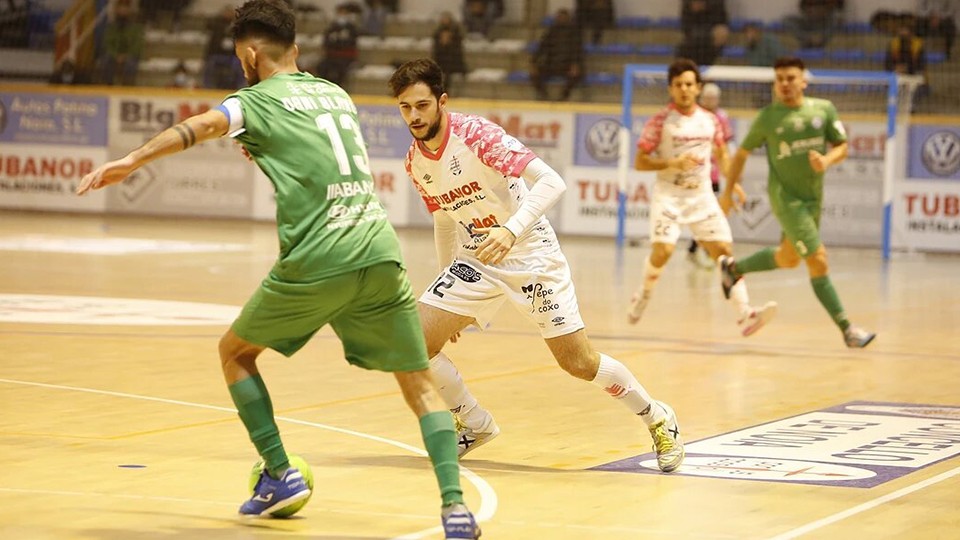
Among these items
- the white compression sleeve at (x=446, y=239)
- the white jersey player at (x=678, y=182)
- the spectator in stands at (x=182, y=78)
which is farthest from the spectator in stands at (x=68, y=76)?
the white compression sleeve at (x=446, y=239)

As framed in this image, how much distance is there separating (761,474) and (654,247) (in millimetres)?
6445

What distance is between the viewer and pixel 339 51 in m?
29.2

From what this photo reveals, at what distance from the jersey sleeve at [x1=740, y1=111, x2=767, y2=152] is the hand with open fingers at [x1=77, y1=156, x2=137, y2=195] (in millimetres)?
8631

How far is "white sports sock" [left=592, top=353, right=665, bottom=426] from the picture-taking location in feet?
24.7

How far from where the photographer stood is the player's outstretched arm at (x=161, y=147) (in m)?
5.34

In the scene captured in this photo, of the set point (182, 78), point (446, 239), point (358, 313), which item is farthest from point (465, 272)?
point (182, 78)

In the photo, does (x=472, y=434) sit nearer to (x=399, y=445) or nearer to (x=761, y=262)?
(x=399, y=445)

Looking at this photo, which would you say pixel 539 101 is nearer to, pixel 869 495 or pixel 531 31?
pixel 531 31

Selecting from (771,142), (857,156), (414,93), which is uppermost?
(414,93)

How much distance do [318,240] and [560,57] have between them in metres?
22.7

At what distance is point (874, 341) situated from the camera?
13.2 m

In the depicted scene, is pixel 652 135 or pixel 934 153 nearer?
pixel 652 135

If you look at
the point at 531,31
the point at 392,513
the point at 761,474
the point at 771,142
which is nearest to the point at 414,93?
the point at 392,513

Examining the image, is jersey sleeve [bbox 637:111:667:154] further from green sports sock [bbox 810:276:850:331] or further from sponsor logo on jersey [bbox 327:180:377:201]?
sponsor logo on jersey [bbox 327:180:377:201]
